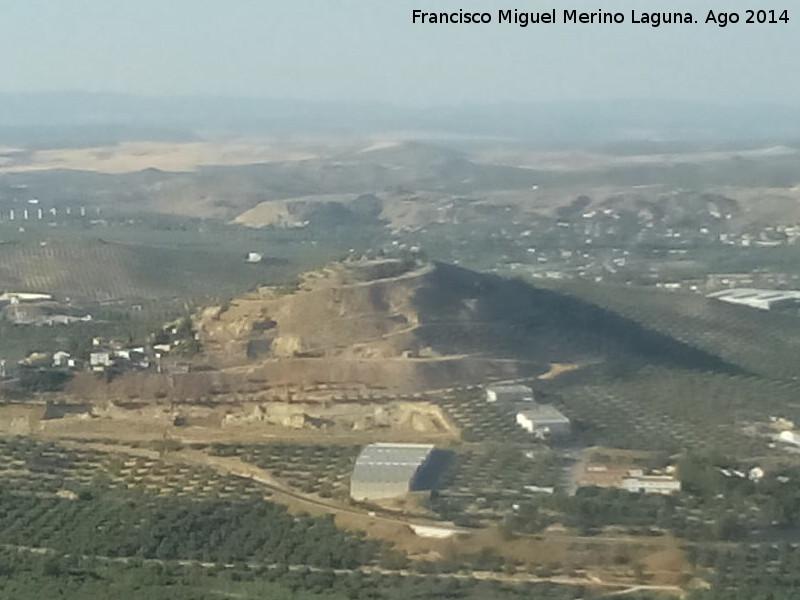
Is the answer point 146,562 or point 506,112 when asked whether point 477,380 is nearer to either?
point 146,562

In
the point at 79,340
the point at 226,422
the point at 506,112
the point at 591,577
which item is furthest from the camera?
the point at 506,112

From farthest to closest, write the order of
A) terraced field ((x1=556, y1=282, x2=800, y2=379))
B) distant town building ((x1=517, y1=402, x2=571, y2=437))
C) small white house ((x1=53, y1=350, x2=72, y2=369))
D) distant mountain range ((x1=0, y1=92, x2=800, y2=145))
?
1. distant mountain range ((x1=0, y1=92, x2=800, y2=145))
2. terraced field ((x1=556, y1=282, x2=800, y2=379))
3. small white house ((x1=53, y1=350, x2=72, y2=369))
4. distant town building ((x1=517, y1=402, x2=571, y2=437))

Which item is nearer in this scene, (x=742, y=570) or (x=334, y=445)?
(x=742, y=570)

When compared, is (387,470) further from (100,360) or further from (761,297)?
(761,297)

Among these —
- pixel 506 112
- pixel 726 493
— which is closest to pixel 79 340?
pixel 726 493

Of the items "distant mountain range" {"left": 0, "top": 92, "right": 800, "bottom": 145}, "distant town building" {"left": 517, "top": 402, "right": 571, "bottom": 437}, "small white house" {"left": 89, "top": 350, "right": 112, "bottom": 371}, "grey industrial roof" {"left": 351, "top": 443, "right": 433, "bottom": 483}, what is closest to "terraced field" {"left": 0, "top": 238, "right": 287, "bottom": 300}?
"small white house" {"left": 89, "top": 350, "right": 112, "bottom": 371}

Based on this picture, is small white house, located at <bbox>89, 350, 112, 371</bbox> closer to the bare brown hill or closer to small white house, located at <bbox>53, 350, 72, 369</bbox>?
small white house, located at <bbox>53, 350, 72, 369</bbox>

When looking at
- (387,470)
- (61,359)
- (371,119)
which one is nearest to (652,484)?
(387,470)
